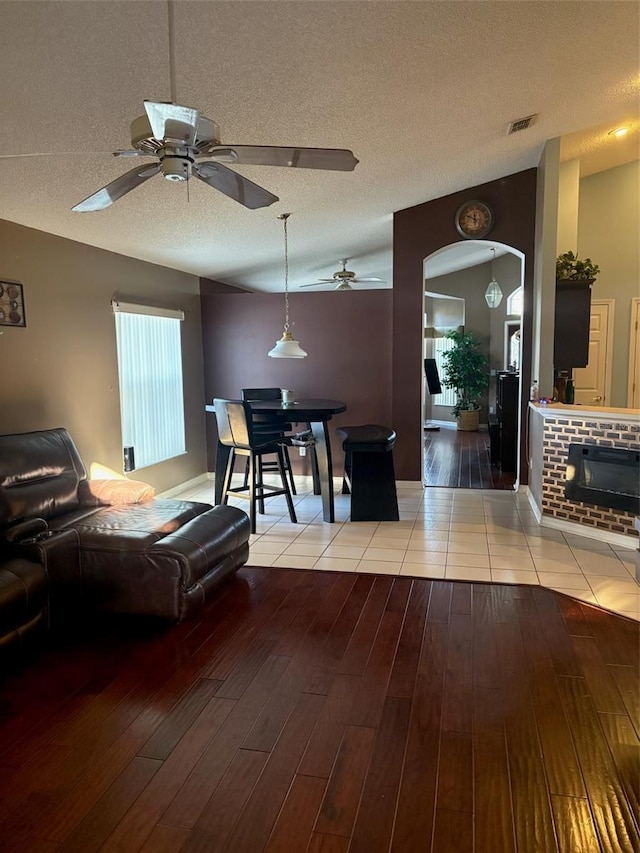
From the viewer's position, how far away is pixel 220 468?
5.36m

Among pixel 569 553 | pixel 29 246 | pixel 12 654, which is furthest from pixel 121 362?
pixel 569 553

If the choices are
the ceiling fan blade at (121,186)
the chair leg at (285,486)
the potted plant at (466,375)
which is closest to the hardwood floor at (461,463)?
the potted plant at (466,375)

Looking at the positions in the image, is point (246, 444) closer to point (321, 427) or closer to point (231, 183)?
point (321, 427)

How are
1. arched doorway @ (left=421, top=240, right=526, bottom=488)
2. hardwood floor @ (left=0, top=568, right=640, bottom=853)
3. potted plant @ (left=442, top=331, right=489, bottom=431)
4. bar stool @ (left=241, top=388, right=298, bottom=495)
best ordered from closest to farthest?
1. hardwood floor @ (left=0, top=568, right=640, bottom=853)
2. bar stool @ (left=241, top=388, right=298, bottom=495)
3. arched doorway @ (left=421, top=240, right=526, bottom=488)
4. potted plant @ (left=442, top=331, right=489, bottom=431)

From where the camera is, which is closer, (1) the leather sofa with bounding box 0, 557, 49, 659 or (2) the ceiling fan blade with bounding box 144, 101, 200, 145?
(2) the ceiling fan blade with bounding box 144, 101, 200, 145

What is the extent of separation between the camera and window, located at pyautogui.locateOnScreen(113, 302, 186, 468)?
16.8ft

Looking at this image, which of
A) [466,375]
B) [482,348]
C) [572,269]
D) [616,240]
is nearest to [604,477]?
[572,269]

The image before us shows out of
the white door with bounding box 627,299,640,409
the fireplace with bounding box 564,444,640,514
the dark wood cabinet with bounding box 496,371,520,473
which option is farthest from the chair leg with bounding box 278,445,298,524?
the white door with bounding box 627,299,640,409

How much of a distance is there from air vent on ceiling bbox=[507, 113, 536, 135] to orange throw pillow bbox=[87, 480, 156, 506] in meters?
3.69

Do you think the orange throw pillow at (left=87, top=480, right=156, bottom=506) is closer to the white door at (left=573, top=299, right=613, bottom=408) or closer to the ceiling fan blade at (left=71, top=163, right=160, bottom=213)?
the ceiling fan blade at (left=71, top=163, right=160, bottom=213)

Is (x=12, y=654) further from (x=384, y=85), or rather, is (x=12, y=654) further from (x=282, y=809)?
(x=384, y=85)

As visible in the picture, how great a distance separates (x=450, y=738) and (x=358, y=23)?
297 centimetres

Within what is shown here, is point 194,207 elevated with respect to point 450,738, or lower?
elevated

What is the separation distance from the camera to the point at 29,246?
13.1 ft
